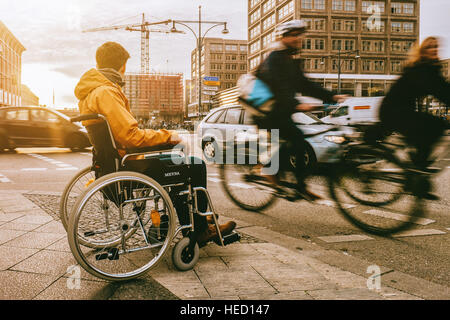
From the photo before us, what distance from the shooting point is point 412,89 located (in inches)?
157

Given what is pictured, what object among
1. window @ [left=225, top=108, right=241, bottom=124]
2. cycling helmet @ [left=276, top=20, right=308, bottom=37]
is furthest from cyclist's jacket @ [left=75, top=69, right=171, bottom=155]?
window @ [left=225, top=108, right=241, bottom=124]

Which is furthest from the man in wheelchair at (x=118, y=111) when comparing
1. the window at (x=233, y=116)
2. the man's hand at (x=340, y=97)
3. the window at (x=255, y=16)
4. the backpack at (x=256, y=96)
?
the window at (x=255, y=16)

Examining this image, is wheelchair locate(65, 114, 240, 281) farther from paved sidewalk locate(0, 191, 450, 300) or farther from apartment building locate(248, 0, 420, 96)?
apartment building locate(248, 0, 420, 96)

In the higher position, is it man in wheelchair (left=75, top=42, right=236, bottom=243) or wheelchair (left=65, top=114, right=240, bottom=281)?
man in wheelchair (left=75, top=42, right=236, bottom=243)

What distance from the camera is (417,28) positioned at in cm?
7075

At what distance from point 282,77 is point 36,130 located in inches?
472

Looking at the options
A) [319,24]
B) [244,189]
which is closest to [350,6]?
[319,24]

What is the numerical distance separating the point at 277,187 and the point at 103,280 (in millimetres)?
2498

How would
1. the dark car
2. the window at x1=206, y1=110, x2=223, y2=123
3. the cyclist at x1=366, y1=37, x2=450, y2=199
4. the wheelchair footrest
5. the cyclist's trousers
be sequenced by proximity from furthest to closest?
the dark car, the window at x1=206, y1=110, x2=223, y2=123, the cyclist's trousers, the cyclist at x1=366, y1=37, x2=450, y2=199, the wheelchair footrest

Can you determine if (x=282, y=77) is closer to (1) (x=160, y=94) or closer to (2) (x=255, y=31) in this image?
(2) (x=255, y=31)

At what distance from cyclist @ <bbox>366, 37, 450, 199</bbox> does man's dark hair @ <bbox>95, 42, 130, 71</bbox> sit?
2.60m

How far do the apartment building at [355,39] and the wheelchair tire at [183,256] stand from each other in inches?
2606

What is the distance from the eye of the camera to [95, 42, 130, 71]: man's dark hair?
301 centimetres
